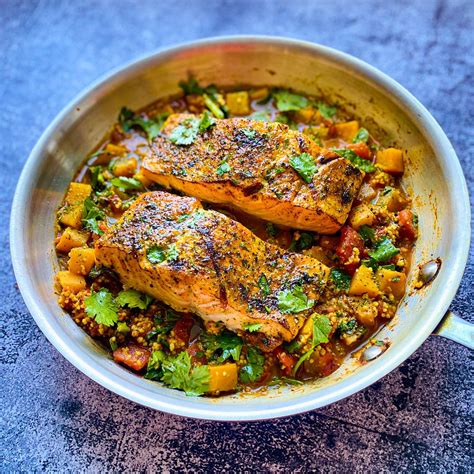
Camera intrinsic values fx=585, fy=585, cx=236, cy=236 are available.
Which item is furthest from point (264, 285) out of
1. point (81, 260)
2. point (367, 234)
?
point (81, 260)

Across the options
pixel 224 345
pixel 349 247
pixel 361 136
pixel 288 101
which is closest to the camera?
pixel 224 345

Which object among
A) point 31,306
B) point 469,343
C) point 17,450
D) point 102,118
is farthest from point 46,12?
point 469,343

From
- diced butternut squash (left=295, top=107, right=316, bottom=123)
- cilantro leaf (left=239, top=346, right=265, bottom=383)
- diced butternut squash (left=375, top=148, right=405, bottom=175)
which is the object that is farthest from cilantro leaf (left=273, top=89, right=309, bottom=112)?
cilantro leaf (left=239, top=346, right=265, bottom=383)

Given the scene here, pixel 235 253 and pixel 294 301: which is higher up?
pixel 235 253

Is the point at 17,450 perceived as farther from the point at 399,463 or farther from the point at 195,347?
the point at 399,463

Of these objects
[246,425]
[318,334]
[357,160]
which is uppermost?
[357,160]

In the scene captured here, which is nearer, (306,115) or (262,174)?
(262,174)

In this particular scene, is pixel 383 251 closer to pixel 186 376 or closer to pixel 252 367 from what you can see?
pixel 252 367
